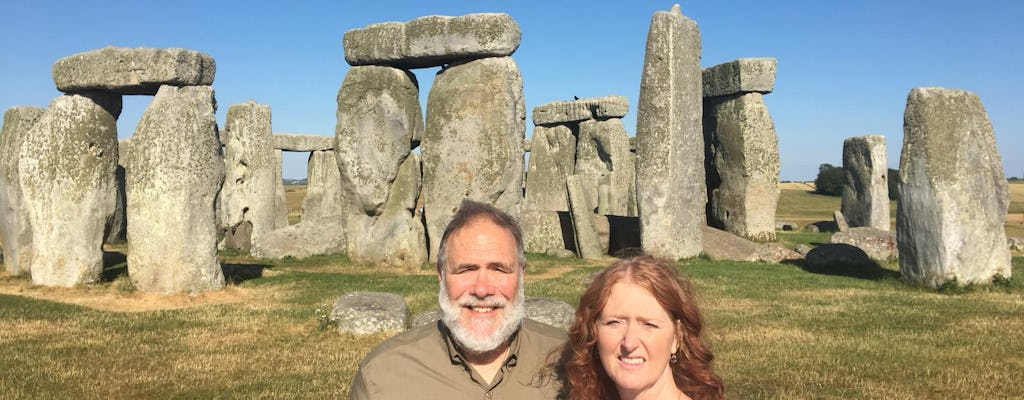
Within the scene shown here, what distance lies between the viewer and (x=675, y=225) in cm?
1459

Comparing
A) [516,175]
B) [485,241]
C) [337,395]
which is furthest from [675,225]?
[485,241]

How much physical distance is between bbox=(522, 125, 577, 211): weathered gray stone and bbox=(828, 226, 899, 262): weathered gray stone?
1122cm

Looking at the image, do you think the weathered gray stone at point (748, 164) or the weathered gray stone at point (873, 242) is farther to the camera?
the weathered gray stone at point (748, 164)

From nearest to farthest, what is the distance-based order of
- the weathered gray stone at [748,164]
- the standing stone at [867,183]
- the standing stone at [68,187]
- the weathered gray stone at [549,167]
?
the standing stone at [68,187], the weathered gray stone at [748,164], the standing stone at [867,183], the weathered gray stone at [549,167]

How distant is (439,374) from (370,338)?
4503 mm

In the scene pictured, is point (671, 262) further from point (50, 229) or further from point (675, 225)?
point (675, 225)

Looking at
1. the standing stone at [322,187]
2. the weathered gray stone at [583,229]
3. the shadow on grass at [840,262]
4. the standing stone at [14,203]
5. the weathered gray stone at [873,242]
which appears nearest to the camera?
the standing stone at [14,203]

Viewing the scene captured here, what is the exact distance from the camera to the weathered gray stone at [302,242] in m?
15.3

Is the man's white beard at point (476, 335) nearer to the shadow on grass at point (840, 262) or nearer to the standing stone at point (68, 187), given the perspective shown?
the standing stone at point (68, 187)

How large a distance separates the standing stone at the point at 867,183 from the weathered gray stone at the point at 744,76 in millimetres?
4713

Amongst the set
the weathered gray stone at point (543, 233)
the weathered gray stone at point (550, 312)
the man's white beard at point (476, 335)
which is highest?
the man's white beard at point (476, 335)

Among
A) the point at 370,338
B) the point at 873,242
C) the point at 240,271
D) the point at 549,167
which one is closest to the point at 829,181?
the point at 549,167

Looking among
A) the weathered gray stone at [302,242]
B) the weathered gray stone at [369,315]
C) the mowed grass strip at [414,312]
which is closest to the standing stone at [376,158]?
the weathered gray stone at [302,242]

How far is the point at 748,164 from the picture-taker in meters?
18.4
